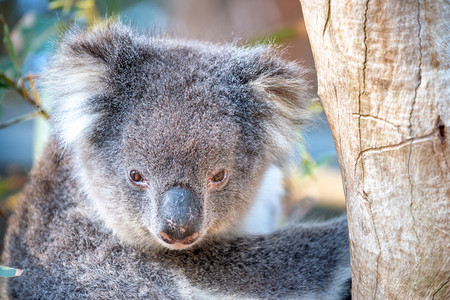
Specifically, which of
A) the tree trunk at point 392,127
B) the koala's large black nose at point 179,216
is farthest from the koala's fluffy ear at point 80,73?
the tree trunk at point 392,127

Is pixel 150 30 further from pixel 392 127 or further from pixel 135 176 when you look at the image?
A: pixel 392 127

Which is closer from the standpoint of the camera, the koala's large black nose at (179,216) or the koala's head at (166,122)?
the koala's large black nose at (179,216)

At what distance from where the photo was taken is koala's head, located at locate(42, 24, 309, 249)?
6.54 ft

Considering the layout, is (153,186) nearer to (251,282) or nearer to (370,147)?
(251,282)

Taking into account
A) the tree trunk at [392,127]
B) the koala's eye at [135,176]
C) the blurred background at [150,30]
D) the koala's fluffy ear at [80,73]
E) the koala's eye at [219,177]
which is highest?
the tree trunk at [392,127]

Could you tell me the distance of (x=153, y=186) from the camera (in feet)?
6.54

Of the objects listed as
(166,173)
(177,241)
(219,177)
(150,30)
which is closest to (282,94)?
(219,177)

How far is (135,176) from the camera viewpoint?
207cm

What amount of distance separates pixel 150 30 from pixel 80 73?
0.70m

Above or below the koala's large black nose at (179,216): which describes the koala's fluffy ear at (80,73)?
above

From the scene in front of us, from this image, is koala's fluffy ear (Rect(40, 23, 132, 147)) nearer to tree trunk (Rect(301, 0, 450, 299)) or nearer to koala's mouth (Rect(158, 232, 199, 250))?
koala's mouth (Rect(158, 232, 199, 250))

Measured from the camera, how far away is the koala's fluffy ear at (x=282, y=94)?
7.15 ft

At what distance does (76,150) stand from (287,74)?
1.03 meters

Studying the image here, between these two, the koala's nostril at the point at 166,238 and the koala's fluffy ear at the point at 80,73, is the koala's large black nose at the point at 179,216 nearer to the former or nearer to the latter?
the koala's nostril at the point at 166,238
